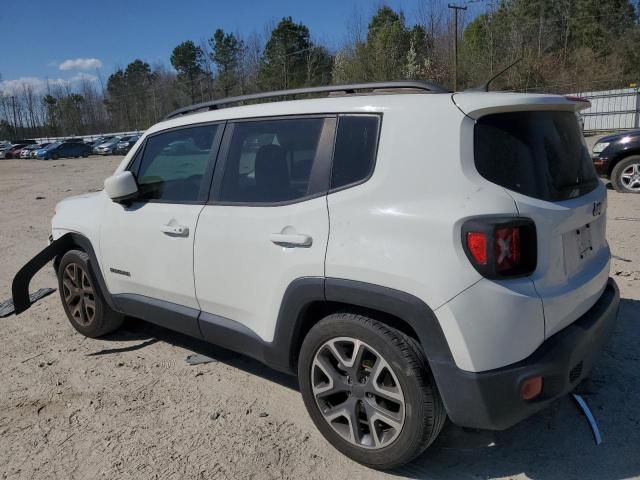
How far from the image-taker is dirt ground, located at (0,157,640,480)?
2.80 metres

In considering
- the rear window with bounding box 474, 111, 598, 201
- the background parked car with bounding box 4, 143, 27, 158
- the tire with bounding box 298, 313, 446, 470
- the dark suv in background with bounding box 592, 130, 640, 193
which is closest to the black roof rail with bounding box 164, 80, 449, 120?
the rear window with bounding box 474, 111, 598, 201

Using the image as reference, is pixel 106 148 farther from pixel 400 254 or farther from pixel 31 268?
pixel 400 254

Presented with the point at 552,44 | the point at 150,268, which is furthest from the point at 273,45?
the point at 150,268

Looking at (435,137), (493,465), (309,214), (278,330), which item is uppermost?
(435,137)

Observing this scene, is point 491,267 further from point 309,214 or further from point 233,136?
point 233,136

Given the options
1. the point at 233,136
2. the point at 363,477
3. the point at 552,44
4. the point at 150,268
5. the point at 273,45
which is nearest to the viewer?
the point at 363,477

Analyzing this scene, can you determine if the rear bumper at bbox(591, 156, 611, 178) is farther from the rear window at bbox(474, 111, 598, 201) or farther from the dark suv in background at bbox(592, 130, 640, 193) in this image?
the rear window at bbox(474, 111, 598, 201)

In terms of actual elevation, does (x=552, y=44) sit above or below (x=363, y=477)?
above

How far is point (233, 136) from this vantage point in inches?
133

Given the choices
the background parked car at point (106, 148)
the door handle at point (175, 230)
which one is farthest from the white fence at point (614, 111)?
the background parked car at point (106, 148)

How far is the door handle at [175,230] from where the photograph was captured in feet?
11.2

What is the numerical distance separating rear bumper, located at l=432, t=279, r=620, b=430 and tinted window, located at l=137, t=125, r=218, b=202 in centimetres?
199

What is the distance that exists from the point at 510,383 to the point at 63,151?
4893 cm

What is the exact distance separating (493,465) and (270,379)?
1.60 metres
